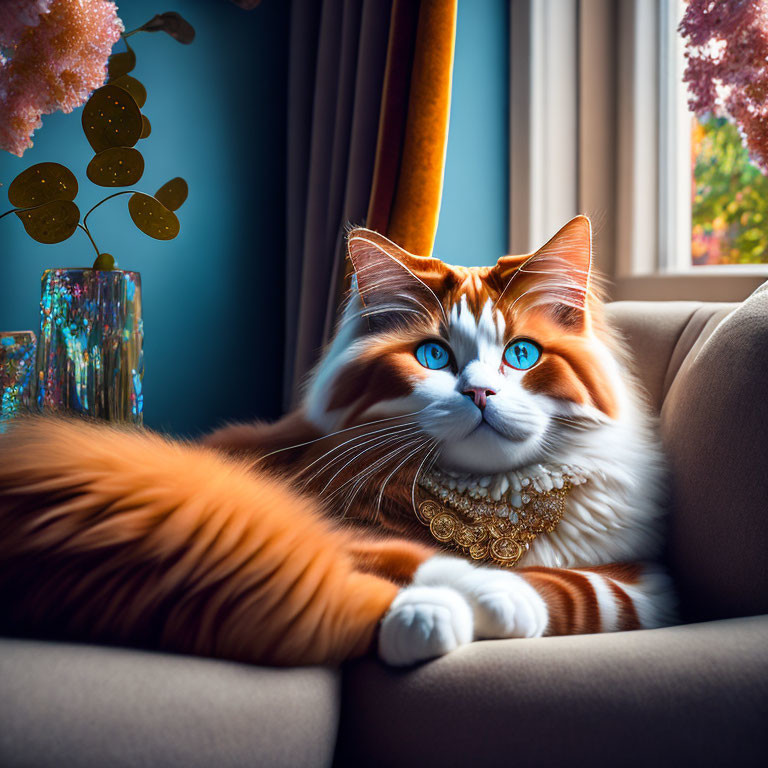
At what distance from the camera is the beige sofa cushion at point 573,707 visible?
519 mm

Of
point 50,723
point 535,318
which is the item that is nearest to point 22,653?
point 50,723

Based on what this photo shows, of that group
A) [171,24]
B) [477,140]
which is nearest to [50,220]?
[171,24]

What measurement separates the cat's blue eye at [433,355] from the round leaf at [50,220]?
0.51 m

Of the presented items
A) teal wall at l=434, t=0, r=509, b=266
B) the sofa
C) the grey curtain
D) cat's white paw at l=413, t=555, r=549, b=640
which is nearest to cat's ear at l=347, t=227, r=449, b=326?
cat's white paw at l=413, t=555, r=549, b=640

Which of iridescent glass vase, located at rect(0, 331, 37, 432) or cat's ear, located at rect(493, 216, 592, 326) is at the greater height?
cat's ear, located at rect(493, 216, 592, 326)

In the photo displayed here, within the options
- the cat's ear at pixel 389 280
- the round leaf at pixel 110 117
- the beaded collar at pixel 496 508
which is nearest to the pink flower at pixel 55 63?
the round leaf at pixel 110 117

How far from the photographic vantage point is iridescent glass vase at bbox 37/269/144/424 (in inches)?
38.2

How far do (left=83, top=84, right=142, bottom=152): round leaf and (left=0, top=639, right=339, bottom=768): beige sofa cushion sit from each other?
2.21 feet

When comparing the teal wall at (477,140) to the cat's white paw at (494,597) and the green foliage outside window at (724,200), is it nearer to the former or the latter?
the green foliage outside window at (724,200)

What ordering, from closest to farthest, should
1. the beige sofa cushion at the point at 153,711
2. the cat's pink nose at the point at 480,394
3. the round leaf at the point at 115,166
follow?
the beige sofa cushion at the point at 153,711
the cat's pink nose at the point at 480,394
the round leaf at the point at 115,166

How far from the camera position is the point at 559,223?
1.65 m

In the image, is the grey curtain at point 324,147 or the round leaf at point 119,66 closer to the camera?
the round leaf at point 119,66

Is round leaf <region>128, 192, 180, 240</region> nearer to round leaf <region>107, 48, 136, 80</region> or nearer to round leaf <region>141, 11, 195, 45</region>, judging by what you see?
round leaf <region>107, 48, 136, 80</region>

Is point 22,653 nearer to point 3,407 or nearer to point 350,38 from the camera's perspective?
point 3,407
